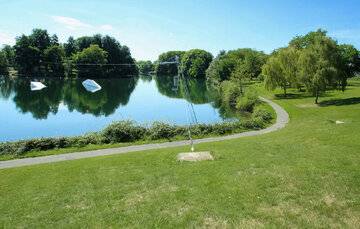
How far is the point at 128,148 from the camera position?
25516 mm

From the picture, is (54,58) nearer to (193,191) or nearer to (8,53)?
(8,53)

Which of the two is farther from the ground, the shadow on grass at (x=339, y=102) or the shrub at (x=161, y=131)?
the shadow on grass at (x=339, y=102)

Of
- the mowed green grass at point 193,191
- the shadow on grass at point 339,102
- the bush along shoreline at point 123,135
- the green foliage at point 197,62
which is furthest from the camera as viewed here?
the green foliage at point 197,62

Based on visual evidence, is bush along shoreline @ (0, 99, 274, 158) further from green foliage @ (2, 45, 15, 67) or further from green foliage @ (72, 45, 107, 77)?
green foliage @ (2, 45, 15, 67)

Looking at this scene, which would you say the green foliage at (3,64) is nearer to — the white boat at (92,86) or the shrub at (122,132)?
the shrub at (122,132)

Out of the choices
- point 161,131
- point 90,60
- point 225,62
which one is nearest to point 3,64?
point 90,60

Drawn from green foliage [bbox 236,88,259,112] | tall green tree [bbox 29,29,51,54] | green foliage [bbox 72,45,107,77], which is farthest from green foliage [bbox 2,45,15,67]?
green foliage [bbox 236,88,259,112]

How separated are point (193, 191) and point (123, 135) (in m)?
15.9

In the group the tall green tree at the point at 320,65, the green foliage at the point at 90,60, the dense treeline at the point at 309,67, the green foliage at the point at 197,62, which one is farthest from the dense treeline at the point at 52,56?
the tall green tree at the point at 320,65

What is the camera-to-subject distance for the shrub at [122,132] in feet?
92.4

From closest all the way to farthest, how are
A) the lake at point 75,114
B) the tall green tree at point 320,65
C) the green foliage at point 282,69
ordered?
the lake at point 75,114 → the tall green tree at point 320,65 → the green foliage at point 282,69

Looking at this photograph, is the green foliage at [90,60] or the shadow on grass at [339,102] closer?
the shadow on grass at [339,102]

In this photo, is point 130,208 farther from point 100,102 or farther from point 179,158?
point 100,102

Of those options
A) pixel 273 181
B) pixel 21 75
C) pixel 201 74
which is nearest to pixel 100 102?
pixel 273 181
